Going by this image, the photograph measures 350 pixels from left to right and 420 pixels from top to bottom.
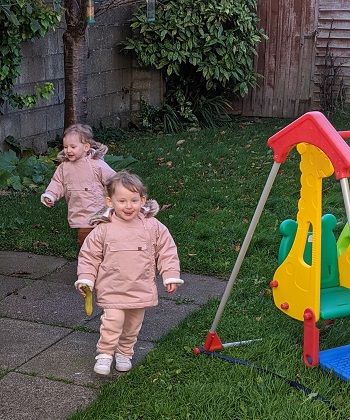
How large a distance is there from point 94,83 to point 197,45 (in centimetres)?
168

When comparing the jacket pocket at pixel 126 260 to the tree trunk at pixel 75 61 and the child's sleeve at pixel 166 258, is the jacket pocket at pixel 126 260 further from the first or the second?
the tree trunk at pixel 75 61

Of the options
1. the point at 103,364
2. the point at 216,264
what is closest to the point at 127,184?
the point at 103,364

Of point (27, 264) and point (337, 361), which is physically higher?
point (337, 361)

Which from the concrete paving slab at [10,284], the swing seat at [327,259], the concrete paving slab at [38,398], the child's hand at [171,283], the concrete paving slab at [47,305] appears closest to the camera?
the concrete paving slab at [38,398]

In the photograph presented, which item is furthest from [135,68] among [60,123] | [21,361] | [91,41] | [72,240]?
[21,361]

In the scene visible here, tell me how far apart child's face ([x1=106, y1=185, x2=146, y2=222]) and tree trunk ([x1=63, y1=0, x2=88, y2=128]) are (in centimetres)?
528

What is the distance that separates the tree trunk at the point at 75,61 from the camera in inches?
347

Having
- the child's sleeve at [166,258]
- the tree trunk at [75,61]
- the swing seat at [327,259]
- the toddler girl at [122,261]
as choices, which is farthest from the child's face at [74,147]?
the tree trunk at [75,61]

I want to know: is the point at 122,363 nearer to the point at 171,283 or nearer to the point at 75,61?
the point at 171,283

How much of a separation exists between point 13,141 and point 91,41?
2.42 metres

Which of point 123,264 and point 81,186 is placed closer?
point 123,264

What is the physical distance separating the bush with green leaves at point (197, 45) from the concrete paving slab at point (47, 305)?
6.37m

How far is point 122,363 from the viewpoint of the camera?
3975 mm

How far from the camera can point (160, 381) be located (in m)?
3.79
